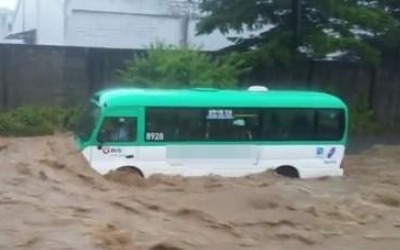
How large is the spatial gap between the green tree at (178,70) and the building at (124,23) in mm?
10435

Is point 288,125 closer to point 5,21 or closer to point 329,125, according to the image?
point 329,125

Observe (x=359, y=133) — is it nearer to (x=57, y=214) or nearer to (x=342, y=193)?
(x=342, y=193)

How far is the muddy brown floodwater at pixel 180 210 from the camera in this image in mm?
9398

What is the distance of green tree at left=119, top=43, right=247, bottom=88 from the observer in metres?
20.0

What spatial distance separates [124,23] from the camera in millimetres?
32750

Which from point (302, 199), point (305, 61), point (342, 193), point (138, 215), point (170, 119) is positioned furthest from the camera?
point (305, 61)

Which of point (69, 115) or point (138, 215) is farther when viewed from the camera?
point (69, 115)

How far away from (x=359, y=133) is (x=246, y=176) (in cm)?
912

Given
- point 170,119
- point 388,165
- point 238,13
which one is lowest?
point 388,165

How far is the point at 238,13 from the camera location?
73.4ft

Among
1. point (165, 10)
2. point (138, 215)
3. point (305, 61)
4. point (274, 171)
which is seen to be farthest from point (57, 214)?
point (165, 10)

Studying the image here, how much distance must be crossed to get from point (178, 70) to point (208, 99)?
11.0 ft

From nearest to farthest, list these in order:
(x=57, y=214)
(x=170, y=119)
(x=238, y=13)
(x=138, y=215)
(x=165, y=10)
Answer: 1. (x=57, y=214)
2. (x=138, y=215)
3. (x=170, y=119)
4. (x=238, y=13)
5. (x=165, y=10)

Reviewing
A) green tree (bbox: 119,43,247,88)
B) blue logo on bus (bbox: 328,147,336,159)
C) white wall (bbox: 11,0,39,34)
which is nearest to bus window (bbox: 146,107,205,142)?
blue logo on bus (bbox: 328,147,336,159)
